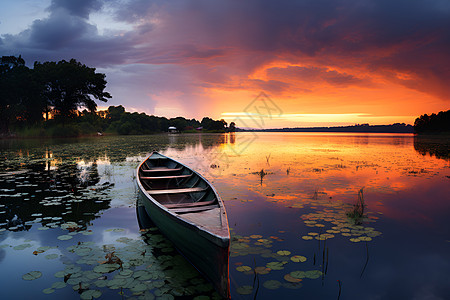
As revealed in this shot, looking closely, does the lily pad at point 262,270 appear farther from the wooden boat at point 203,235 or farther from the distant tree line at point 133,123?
the distant tree line at point 133,123

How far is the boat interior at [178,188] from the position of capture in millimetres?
5234

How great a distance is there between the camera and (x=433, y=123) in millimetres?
85000

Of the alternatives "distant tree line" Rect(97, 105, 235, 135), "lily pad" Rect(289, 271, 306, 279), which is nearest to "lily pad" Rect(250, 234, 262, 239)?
"lily pad" Rect(289, 271, 306, 279)

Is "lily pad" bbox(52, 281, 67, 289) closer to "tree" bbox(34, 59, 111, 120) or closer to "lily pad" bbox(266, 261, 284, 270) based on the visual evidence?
"lily pad" bbox(266, 261, 284, 270)

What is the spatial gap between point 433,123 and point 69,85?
111 metres

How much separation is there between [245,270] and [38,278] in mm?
3131

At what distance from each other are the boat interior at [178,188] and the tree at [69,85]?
147 ft

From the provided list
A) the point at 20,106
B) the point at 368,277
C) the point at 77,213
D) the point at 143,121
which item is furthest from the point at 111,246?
the point at 143,121

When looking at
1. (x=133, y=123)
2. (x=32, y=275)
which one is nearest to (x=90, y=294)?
(x=32, y=275)

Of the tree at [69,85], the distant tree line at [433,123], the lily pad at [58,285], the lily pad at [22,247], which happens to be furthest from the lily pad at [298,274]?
the distant tree line at [433,123]

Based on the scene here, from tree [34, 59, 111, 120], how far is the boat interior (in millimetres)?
44786

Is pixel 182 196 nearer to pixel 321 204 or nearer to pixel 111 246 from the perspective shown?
pixel 111 246

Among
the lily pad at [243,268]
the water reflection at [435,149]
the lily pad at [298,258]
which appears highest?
the water reflection at [435,149]

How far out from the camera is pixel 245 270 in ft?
12.3
